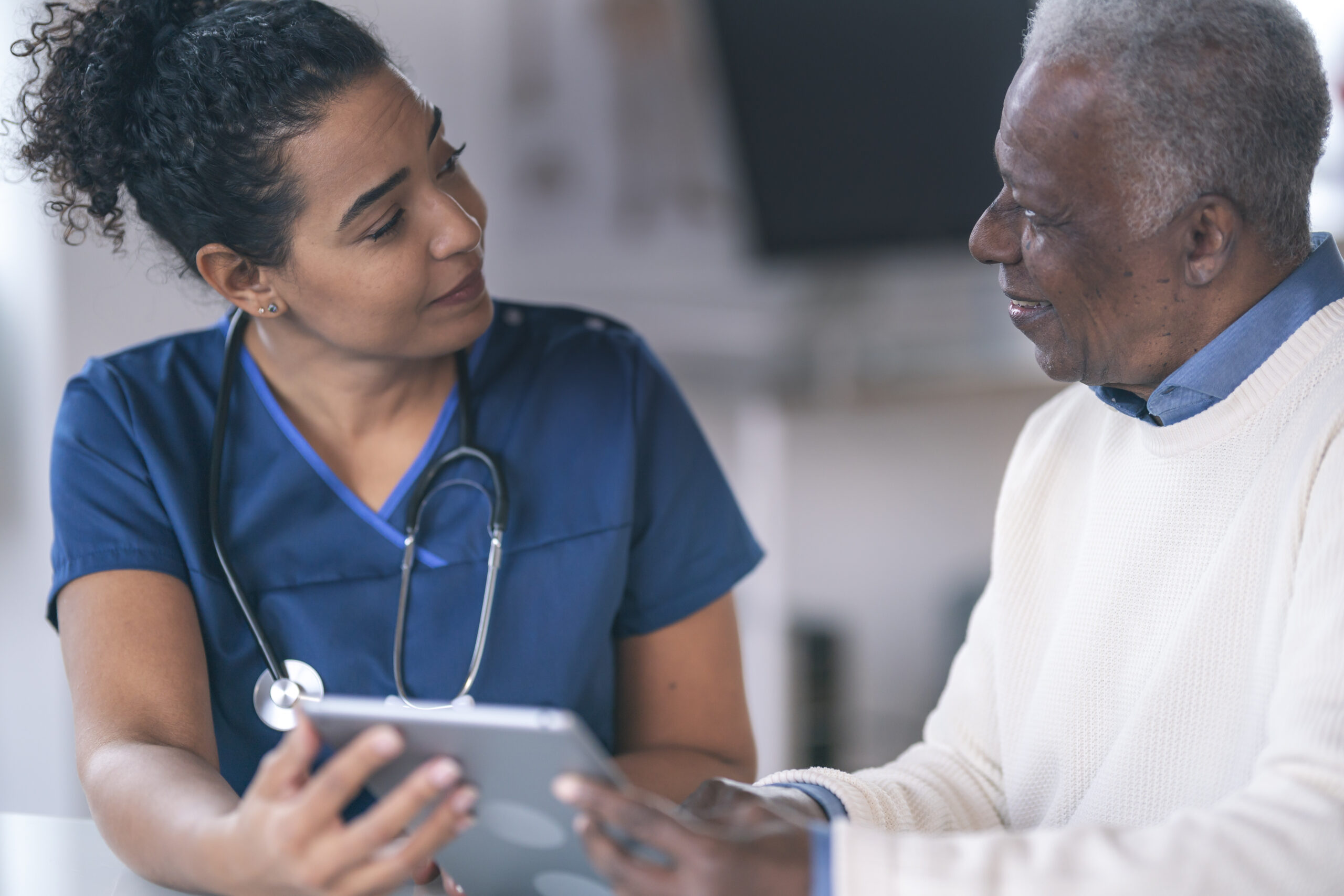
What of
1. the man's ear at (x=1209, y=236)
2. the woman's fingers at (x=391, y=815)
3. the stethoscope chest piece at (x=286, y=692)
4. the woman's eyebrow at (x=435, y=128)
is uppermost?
the woman's eyebrow at (x=435, y=128)

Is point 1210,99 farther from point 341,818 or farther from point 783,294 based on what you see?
point 783,294

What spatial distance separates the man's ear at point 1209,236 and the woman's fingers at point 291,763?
0.63 meters

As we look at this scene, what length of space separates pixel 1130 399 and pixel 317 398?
2.49ft

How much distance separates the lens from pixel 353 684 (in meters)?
1.15

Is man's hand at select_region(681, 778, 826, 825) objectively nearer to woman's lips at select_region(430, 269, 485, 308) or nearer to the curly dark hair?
woman's lips at select_region(430, 269, 485, 308)

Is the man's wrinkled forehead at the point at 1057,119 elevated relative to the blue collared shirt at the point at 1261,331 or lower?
elevated

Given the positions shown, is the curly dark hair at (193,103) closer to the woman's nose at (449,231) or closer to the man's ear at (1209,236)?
the woman's nose at (449,231)

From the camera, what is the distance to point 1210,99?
776 millimetres

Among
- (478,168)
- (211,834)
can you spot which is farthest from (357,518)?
(478,168)

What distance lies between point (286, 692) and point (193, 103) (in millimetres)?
515

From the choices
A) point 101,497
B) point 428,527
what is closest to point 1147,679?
point 428,527

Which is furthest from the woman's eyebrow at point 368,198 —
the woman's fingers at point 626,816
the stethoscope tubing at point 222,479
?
the woman's fingers at point 626,816

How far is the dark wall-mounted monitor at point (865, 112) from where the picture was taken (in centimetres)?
255

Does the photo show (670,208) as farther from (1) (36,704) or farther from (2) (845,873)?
(2) (845,873)
